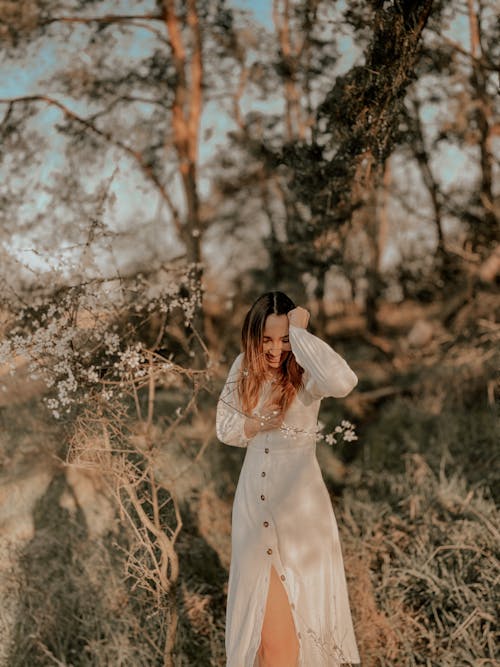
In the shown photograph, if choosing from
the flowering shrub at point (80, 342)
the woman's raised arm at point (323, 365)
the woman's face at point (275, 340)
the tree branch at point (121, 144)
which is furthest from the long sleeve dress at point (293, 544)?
the tree branch at point (121, 144)

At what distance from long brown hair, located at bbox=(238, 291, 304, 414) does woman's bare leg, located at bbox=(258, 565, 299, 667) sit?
0.77 metres

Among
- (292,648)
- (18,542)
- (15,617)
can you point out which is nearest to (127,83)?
(18,542)

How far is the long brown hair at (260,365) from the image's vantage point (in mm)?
2697

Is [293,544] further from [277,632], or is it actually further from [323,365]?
[323,365]

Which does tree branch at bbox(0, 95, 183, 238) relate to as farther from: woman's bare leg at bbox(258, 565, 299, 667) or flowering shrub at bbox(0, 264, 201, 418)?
woman's bare leg at bbox(258, 565, 299, 667)

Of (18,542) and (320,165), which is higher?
(320,165)

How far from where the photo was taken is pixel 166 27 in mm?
7461

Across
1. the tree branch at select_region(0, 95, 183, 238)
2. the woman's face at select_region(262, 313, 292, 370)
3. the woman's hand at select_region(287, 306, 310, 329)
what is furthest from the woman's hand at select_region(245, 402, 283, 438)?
the tree branch at select_region(0, 95, 183, 238)

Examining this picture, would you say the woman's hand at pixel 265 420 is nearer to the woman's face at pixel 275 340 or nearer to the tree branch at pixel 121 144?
the woman's face at pixel 275 340

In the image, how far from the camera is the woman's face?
2672mm

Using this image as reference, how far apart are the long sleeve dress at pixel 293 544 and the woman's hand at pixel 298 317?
33 mm

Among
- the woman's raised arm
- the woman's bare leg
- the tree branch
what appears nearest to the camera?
the woman's raised arm

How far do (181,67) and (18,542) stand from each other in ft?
19.1

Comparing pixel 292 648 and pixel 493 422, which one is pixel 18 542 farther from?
pixel 493 422
